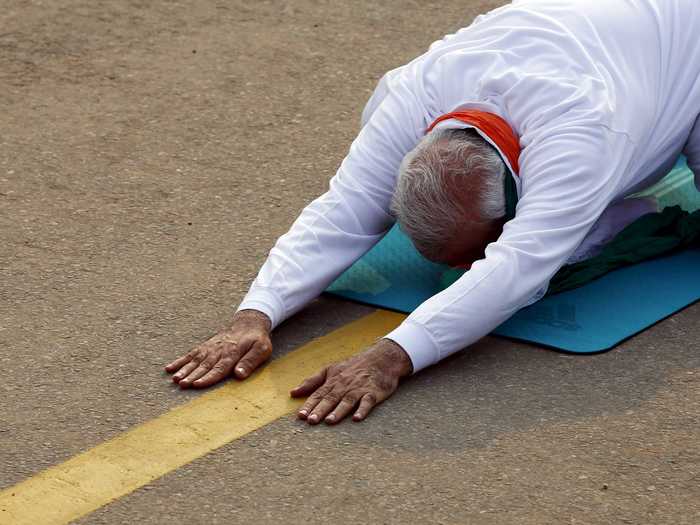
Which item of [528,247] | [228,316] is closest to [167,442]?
[228,316]

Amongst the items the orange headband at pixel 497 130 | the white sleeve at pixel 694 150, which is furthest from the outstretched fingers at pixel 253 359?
the white sleeve at pixel 694 150

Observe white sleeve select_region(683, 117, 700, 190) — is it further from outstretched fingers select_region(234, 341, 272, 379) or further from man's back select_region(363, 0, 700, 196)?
outstretched fingers select_region(234, 341, 272, 379)

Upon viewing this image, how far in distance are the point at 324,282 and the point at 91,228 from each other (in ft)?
3.14

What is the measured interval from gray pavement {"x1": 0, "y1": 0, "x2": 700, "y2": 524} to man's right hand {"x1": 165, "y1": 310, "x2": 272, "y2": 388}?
0.06 metres

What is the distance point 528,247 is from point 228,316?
920 mm

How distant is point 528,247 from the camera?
147 inches

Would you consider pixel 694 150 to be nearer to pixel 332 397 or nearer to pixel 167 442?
pixel 332 397

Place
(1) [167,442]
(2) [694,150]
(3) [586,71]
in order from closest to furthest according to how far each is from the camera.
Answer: (1) [167,442], (3) [586,71], (2) [694,150]

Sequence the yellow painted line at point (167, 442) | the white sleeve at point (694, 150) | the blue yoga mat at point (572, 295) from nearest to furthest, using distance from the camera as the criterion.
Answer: the yellow painted line at point (167, 442) < the blue yoga mat at point (572, 295) < the white sleeve at point (694, 150)

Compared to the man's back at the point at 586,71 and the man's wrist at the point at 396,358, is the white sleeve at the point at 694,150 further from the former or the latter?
the man's wrist at the point at 396,358

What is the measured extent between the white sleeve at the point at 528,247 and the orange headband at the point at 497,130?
0.03 meters

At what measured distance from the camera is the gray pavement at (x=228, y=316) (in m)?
3.29

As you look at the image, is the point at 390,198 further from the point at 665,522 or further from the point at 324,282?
the point at 665,522

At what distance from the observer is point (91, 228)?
4.63 metres
